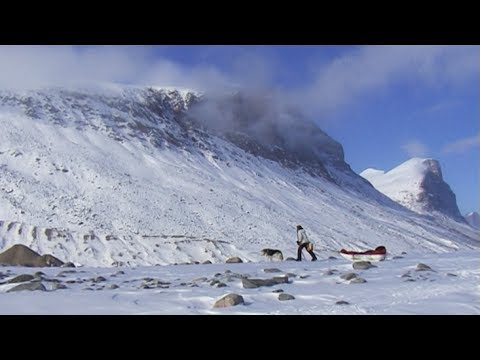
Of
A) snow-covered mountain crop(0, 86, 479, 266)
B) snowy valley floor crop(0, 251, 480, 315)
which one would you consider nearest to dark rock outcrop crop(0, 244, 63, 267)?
snowy valley floor crop(0, 251, 480, 315)

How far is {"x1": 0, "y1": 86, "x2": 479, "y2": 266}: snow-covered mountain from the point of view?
4519 centimetres

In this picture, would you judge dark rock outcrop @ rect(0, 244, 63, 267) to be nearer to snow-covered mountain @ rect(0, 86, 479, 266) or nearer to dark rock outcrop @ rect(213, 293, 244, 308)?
dark rock outcrop @ rect(213, 293, 244, 308)

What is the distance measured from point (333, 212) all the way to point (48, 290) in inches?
2821

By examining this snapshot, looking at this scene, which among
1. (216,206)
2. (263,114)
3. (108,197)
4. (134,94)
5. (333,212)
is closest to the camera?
(108,197)

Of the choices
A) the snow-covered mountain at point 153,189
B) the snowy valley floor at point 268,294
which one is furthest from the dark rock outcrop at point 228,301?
the snow-covered mountain at point 153,189

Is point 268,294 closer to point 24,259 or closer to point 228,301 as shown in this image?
point 228,301

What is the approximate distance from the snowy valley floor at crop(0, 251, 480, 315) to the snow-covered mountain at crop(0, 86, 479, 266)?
27.0 m

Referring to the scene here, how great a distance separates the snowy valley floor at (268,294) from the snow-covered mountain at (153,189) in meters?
27.0

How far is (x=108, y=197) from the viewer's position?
185ft

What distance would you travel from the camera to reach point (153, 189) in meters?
62.6

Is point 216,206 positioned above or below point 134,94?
below
